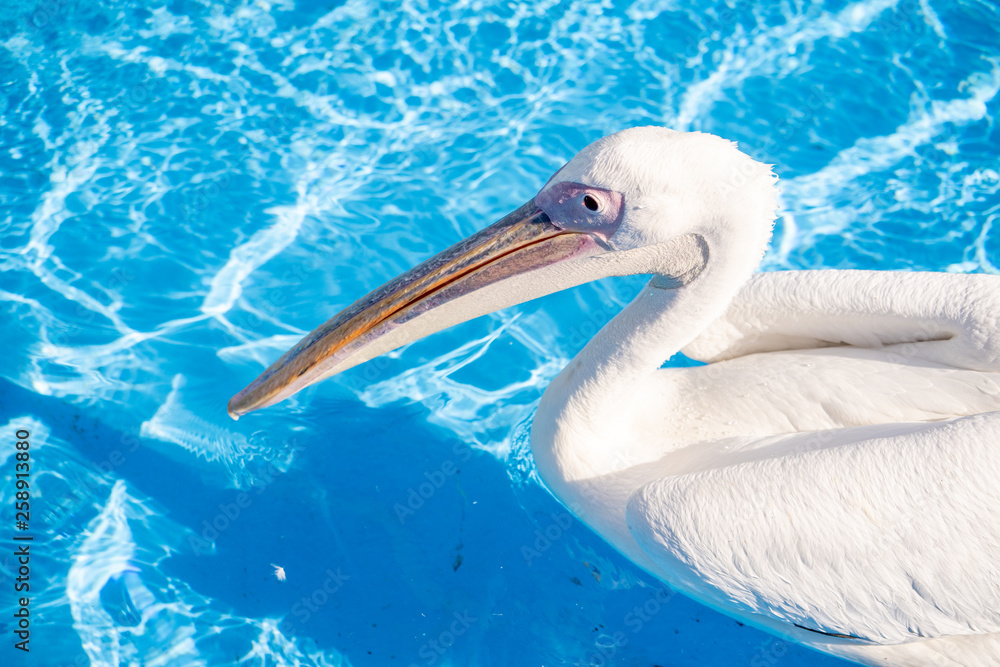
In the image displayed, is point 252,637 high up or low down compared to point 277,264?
down

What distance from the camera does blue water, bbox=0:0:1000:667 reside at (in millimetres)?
3039

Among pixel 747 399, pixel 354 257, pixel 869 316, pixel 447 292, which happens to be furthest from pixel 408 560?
pixel 869 316

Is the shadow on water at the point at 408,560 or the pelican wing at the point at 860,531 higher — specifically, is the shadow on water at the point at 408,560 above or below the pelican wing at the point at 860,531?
below

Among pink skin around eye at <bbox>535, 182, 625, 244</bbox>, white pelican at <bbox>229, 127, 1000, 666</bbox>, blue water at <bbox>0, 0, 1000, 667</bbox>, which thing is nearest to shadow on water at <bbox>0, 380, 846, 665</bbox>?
blue water at <bbox>0, 0, 1000, 667</bbox>

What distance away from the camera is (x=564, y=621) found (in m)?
3.04

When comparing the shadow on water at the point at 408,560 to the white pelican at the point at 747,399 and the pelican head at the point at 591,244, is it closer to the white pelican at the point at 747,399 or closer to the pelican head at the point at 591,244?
the white pelican at the point at 747,399

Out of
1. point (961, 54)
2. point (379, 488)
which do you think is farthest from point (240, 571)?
point (961, 54)

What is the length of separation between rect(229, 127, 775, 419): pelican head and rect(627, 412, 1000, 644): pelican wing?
59 centimetres

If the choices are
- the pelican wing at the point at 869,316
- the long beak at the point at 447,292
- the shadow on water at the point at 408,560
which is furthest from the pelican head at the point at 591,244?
the shadow on water at the point at 408,560

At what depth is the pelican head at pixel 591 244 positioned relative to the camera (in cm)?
195

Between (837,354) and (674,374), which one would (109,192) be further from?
(837,354)

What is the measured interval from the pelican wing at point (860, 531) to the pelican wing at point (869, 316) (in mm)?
491

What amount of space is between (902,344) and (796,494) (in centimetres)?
96

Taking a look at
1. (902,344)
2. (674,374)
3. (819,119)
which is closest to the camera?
(902,344)
